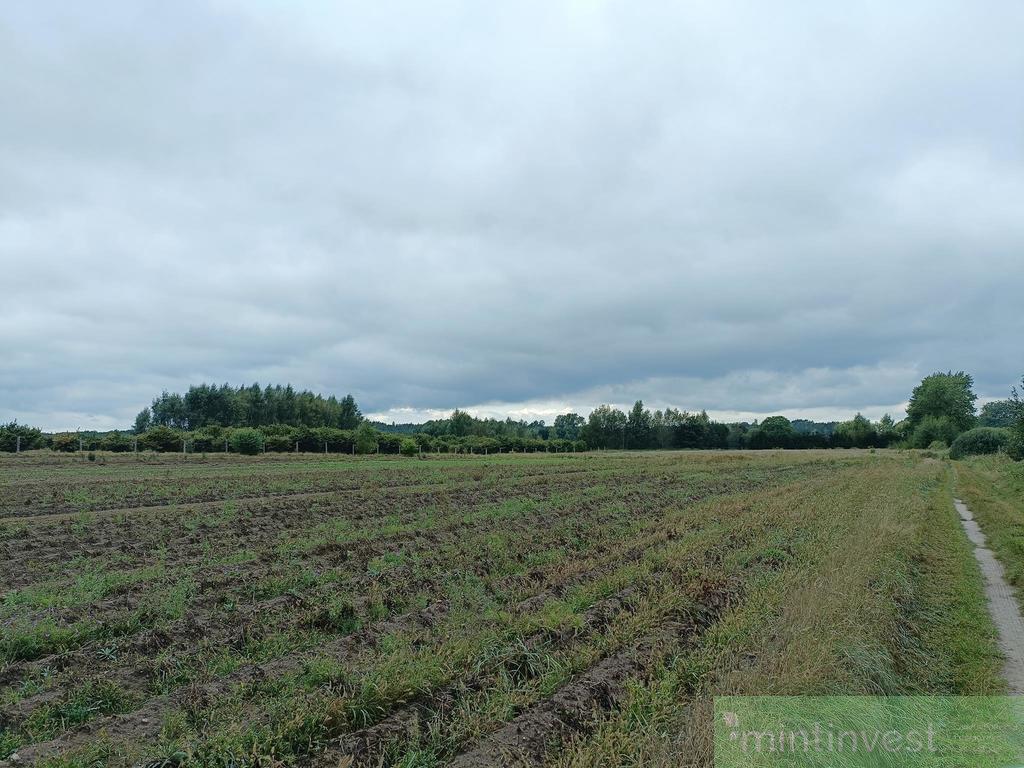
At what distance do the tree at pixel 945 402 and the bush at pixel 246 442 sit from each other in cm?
11631

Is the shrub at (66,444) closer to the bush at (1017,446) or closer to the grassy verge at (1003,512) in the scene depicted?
the grassy verge at (1003,512)

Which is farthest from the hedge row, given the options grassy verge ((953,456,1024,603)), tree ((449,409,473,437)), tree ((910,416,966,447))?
tree ((910,416,966,447))

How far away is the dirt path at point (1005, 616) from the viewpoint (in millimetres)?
6682

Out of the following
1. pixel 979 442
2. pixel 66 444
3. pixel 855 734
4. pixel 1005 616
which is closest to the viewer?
pixel 855 734

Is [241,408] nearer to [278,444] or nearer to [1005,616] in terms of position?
[278,444]

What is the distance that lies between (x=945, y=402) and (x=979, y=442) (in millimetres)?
57588

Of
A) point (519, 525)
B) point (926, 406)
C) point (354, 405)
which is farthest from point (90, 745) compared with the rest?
point (926, 406)

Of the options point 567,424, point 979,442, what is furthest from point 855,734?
point 567,424

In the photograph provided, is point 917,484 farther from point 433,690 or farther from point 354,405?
point 354,405

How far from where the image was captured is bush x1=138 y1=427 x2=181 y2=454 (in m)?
59.9

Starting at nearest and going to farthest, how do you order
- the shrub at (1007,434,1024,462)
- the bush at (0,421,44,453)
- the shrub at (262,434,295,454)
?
the shrub at (1007,434,1024,462)
the bush at (0,421,44,453)
the shrub at (262,434,295,454)

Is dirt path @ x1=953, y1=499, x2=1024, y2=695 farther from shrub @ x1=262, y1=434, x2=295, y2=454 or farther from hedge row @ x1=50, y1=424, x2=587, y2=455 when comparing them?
shrub @ x1=262, y1=434, x2=295, y2=454

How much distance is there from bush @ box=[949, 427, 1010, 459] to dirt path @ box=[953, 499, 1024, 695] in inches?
2540

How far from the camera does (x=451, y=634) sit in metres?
7.11
